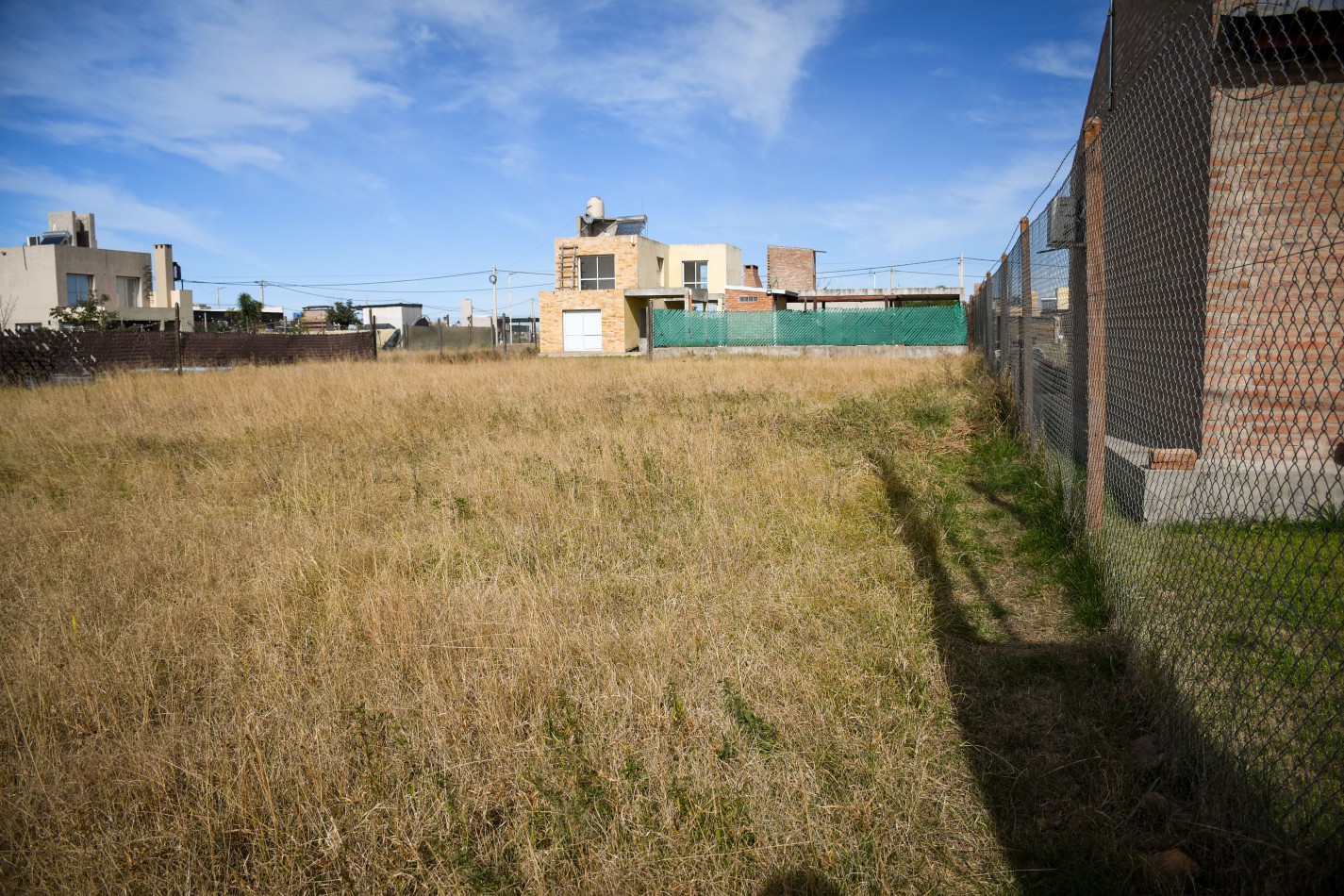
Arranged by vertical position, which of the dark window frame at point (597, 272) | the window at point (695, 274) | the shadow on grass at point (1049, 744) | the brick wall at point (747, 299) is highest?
the window at point (695, 274)

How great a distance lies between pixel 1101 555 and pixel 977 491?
2.68 meters

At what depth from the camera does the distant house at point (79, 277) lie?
45.0 metres

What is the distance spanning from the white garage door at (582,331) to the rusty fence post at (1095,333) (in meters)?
39.3

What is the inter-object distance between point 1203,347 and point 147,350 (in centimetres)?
2414

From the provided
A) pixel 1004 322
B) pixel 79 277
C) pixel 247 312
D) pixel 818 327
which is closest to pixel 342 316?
pixel 247 312

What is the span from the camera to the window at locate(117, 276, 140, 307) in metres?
49.4

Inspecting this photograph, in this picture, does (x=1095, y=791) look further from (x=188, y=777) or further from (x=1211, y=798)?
(x=188, y=777)

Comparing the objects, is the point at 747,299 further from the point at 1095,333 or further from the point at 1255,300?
the point at 1095,333

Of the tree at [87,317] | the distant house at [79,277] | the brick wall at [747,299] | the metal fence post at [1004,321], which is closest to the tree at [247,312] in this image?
the distant house at [79,277]

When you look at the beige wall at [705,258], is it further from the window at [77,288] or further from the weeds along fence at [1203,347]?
the weeds along fence at [1203,347]

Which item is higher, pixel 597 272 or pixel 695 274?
pixel 695 274

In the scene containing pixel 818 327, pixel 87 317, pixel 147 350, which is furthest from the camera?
pixel 87 317

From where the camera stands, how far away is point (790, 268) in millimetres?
57719

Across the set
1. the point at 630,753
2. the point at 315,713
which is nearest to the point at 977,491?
the point at 630,753
